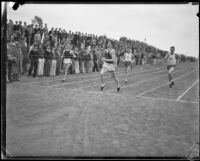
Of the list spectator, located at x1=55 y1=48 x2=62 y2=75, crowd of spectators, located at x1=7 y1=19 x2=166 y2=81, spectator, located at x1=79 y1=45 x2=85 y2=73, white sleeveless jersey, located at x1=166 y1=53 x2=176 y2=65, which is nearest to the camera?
crowd of spectators, located at x1=7 y1=19 x2=166 y2=81

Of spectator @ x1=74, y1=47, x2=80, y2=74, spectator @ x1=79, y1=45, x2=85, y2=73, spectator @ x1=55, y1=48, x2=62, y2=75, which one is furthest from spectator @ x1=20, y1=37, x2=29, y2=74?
spectator @ x1=79, y1=45, x2=85, y2=73

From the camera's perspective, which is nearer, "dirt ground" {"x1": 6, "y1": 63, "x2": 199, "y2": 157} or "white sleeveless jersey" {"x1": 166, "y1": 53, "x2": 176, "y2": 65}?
"dirt ground" {"x1": 6, "y1": 63, "x2": 199, "y2": 157}

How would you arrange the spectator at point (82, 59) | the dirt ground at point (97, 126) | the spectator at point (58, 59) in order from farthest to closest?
the spectator at point (82, 59)
the spectator at point (58, 59)
the dirt ground at point (97, 126)

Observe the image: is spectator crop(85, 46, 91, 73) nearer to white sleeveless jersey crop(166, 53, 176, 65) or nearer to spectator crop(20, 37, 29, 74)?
spectator crop(20, 37, 29, 74)

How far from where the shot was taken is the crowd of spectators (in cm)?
1430

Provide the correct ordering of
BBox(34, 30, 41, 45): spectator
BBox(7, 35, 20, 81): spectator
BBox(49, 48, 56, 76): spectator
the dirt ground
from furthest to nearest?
BBox(49, 48, 56, 76): spectator
BBox(34, 30, 41, 45): spectator
BBox(7, 35, 20, 81): spectator
the dirt ground

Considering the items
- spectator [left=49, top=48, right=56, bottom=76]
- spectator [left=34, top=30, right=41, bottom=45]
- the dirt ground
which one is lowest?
the dirt ground

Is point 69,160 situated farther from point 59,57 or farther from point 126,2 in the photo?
point 59,57

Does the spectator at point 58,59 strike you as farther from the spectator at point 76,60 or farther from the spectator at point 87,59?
the spectator at point 87,59

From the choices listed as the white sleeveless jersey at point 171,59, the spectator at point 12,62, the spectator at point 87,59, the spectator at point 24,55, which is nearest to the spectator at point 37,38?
the spectator at point 24,55

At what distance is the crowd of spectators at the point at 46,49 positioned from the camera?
1430cm

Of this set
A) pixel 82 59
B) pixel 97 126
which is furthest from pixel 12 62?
pixel 97 126

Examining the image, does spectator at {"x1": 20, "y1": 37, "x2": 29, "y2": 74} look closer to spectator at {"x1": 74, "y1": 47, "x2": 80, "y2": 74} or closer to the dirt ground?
spectator at {"x1": 74, "y1": 47, "x2": 80, "y2": 74}

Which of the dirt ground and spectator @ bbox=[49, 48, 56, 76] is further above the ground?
spectator @ bbox=[49, 48, 56, 76]
